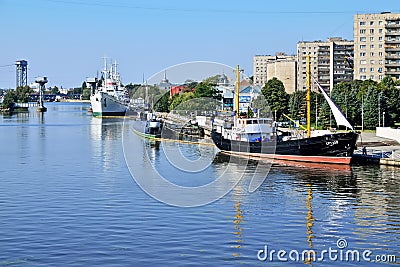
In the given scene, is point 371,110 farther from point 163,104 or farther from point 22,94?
point 22,94

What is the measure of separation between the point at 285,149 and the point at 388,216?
16.7m

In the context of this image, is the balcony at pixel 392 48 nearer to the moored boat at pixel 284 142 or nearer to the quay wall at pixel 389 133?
the quay wall at pixel 389 133

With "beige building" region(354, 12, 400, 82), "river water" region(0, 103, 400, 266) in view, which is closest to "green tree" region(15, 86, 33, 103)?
"beige building" region(354, 12, 400, 82)

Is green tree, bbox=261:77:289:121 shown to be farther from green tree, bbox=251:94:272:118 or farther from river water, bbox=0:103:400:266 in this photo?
river water, bbox=0:103:400:266

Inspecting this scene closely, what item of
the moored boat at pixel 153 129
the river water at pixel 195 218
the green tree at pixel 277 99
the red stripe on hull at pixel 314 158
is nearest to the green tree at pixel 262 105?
the green tree at pixel 277 99

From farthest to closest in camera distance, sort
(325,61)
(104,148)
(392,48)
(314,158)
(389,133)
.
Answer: (325,61) < (392,48) < (104,148) < (389,133) < (314,158)

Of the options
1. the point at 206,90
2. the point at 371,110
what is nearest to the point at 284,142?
the point at 371,110

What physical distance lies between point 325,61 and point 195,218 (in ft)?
328

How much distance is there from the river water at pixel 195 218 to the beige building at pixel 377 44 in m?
45.2

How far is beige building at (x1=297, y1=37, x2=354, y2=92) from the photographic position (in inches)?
4136

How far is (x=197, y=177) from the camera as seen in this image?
103ft

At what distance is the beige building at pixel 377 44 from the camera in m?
76.2

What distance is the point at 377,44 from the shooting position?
3014 inches

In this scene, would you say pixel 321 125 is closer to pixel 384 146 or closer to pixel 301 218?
pixel 384 146
